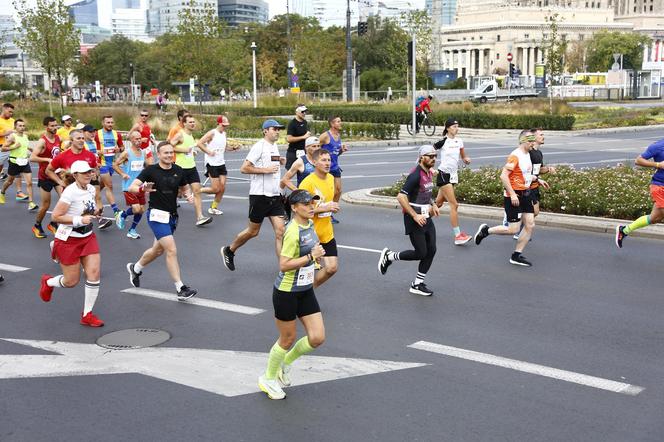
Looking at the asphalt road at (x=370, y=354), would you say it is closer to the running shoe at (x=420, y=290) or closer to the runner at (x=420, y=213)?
the running shoe at (x=420, y=290)

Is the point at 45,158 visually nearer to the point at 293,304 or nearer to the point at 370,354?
the point at 370,354

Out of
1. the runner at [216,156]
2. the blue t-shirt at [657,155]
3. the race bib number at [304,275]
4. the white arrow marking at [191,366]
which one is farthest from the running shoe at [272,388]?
the runner at [216,156]

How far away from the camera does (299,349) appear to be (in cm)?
653

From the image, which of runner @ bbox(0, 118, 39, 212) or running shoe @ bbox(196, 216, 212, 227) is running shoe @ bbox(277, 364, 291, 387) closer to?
running shoe @ bbox(196, 216, 212, 227)

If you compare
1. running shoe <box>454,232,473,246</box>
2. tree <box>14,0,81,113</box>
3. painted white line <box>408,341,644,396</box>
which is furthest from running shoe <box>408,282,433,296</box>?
tree <box>14,0,81,113</box>

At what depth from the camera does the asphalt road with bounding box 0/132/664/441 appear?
596cm

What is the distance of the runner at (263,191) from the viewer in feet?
35.6

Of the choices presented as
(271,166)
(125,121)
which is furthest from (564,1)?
(271,166)

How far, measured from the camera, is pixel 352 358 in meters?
7.44

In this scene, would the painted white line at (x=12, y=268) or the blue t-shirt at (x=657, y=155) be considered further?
the painted white line at (x=12, y=268)

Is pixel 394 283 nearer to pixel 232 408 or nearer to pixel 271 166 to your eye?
pixel 271 166

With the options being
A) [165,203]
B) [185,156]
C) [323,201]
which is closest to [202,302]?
[165,203]

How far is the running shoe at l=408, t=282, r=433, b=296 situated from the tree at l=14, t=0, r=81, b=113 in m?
37.5

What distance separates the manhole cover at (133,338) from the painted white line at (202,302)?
1039mm
